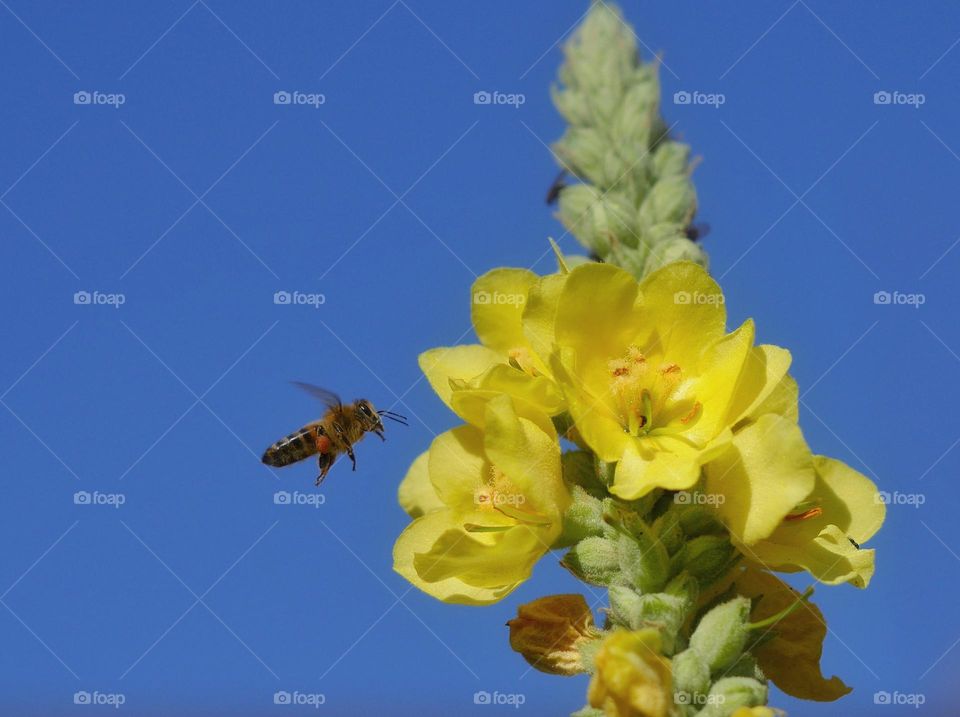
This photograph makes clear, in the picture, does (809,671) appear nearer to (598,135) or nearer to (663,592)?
(663,592)

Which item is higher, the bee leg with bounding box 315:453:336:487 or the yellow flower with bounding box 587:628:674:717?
A: the bee leg with bounding box 315:453:336:487

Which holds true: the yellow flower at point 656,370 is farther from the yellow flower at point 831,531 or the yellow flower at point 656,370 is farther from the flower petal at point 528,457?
the yellow flower at point 831,531

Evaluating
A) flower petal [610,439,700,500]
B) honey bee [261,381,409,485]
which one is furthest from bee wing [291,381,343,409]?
flower petal [610,439,700,500]

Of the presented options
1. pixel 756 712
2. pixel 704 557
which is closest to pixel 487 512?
pixel 704 557

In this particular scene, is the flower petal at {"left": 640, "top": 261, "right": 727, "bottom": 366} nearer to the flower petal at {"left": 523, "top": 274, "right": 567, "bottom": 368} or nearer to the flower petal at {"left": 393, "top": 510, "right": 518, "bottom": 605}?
the flower petal at {"left": 523, "top": 274, "right": 567, "bottom": 368}

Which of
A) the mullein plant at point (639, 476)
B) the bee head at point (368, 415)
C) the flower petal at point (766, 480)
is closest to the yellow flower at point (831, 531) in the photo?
the mullein plant at point (639, 476)

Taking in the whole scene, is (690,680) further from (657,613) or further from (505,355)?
(505,355)

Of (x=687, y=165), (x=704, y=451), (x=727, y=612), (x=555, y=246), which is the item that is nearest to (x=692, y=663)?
(x=727, y=612)
